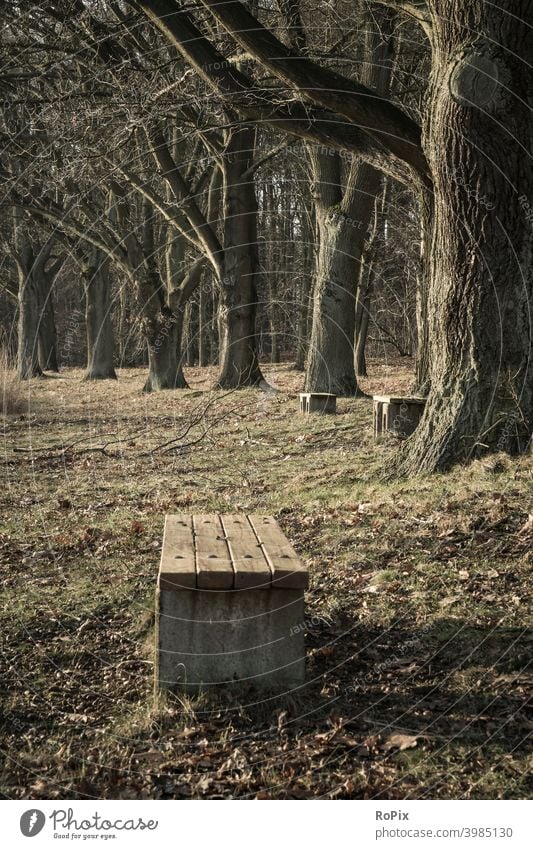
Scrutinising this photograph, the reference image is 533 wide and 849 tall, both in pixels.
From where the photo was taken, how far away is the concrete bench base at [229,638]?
408 centimetres

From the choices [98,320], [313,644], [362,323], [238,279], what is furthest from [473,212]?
[98,320]

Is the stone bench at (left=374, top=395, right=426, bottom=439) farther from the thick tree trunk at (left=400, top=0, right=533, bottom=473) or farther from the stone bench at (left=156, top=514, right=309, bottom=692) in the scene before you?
the stone bench at (left=156, top=514, right=309, bottom=692)

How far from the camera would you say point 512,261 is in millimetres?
6984

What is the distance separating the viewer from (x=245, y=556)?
4.28 metres

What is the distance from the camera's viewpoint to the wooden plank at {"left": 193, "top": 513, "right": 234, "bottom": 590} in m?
3.97

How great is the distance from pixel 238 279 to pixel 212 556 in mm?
13027

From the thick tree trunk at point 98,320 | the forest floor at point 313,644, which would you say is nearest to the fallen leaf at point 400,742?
the forest floor at point 313,644

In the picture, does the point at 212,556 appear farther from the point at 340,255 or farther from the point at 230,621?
the point at 340,255

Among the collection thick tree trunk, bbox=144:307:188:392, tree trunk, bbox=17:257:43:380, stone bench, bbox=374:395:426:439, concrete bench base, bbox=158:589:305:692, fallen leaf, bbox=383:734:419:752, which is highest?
tree trunk, bbox=17:257:43:380

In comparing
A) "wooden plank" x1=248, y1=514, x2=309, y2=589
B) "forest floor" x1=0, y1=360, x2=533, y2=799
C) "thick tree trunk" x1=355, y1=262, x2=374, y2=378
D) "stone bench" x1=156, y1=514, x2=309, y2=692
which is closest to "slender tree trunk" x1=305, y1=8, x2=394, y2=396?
"forest floor" x1=0, y1=360, x2=533, y2=799

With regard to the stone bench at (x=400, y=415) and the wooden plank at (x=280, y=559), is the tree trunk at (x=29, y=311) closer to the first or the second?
the stone bench at (x=400, y=415)

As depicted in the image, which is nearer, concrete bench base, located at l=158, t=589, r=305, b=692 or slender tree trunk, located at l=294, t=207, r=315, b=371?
concrete bench base, located at l=158, t=589, r=305, b=692

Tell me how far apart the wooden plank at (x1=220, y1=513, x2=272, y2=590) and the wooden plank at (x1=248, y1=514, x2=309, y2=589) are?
28 mm

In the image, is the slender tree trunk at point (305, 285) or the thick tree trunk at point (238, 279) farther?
the slender tree trunk at point (305, 285)
